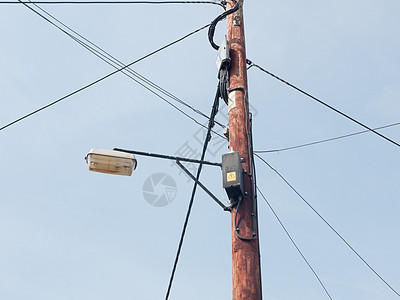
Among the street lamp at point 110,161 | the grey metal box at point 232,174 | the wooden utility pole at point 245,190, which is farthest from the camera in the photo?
the street lamp at point 110,161

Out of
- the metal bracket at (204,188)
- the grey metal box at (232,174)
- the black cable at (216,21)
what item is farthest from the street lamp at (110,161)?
the black cable at (216,21)

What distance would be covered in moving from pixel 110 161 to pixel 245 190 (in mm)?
1530

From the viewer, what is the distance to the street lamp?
5.31 m

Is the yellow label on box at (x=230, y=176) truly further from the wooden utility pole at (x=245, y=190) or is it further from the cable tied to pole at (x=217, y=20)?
the cable tied to pole at (x=217, y=20)

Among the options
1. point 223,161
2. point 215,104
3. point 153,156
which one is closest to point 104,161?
point 153,156

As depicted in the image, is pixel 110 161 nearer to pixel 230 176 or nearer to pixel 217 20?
pixel 230 176

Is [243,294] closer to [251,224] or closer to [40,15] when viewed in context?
[251,224]

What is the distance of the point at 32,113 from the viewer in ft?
23.0

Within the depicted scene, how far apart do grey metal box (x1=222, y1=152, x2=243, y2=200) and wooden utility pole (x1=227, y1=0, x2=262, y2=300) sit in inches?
5.9

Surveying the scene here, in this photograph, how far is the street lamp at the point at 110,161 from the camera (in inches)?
209

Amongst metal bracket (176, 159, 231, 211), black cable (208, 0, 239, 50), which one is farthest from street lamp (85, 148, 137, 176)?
black cable (208, 0, 239, 50)

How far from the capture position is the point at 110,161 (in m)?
5.36

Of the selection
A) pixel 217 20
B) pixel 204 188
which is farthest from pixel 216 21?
pixel 204 188

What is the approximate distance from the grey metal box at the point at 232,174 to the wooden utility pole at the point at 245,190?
0.15 m
